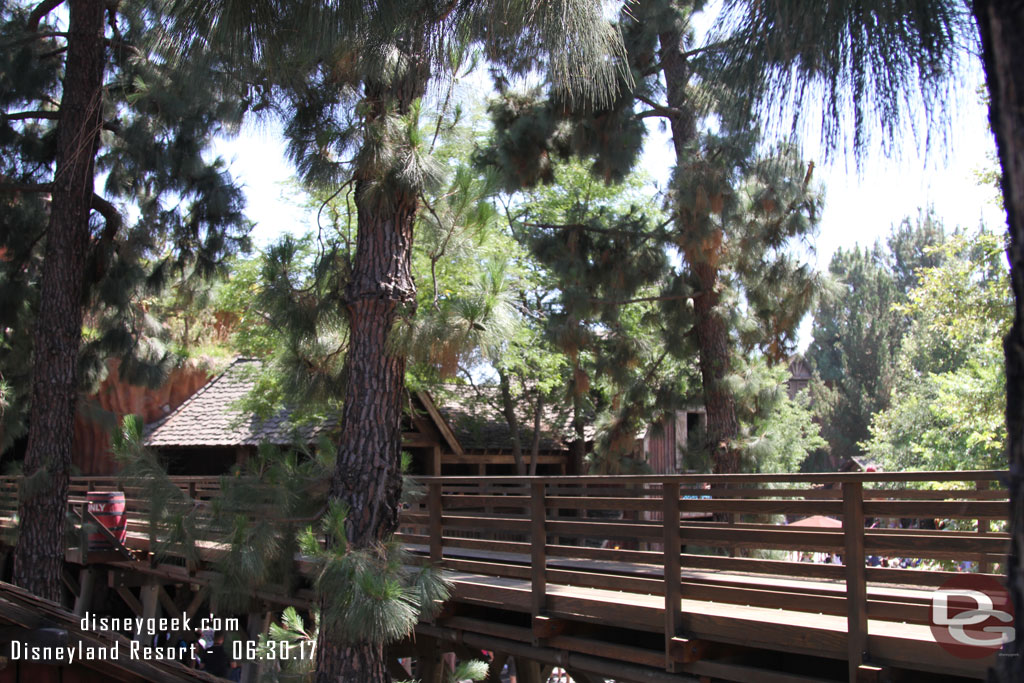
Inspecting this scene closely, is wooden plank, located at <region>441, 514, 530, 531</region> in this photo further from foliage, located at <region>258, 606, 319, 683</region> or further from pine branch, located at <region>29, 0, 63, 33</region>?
pine branch, located at <region>29, 0, 63, 33</region>

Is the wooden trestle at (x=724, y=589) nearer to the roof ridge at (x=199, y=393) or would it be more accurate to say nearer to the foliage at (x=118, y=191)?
the foliage at (x=118, y=191)

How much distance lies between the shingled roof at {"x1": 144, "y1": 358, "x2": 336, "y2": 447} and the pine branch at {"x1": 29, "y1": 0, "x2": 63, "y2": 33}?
28.0 ft

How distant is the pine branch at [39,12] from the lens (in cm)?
931

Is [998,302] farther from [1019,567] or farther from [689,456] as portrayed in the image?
[1019,567]

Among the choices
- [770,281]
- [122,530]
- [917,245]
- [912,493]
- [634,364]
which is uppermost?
[917,245]

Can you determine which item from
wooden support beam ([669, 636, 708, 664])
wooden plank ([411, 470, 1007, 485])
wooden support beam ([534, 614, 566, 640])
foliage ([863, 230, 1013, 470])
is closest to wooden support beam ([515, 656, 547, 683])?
wooden support beam ([534, 614, 566, 640])

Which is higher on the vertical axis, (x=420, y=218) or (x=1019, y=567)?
(x=420, y=218)

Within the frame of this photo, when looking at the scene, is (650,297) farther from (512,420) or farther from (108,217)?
(512,420)

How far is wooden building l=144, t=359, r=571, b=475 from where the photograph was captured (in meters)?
16.7

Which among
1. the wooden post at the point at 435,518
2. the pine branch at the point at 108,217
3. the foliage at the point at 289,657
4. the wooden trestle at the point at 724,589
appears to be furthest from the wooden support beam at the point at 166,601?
the wooden post at the point at 435,518

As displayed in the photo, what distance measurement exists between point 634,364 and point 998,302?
276 inches

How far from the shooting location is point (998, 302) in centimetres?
1473

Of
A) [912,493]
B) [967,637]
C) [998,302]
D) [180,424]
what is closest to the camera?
[967,637]

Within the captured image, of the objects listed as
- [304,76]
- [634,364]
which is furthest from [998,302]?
[304,76]
